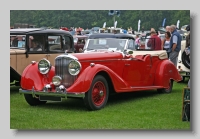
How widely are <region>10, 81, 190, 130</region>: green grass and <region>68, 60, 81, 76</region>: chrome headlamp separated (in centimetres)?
71

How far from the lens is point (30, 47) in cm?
1043

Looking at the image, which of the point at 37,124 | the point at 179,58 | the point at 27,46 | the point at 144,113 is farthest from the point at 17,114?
the point at 179,58

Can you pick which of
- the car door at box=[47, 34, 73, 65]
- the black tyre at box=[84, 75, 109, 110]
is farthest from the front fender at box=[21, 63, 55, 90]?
the car door at box=[47, 34, 73, 65]

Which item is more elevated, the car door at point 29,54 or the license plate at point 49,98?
the car door at point 29,54

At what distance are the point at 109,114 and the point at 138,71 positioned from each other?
202 cm

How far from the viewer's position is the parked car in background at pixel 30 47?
10.1 meters

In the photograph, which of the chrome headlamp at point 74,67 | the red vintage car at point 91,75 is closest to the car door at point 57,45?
the red vintage car at point 91,75

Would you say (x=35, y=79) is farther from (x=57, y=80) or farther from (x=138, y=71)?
(x=138, y=71)

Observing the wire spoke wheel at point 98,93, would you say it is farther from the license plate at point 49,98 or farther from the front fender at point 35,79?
the front fender at point 35,79

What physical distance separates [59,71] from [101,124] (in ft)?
5.85

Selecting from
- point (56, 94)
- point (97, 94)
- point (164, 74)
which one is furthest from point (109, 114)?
point (164, 74)

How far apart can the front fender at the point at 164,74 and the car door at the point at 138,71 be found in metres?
0.21

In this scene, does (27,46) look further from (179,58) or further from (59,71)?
(179,58)

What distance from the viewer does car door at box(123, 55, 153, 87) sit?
29.3 feet
